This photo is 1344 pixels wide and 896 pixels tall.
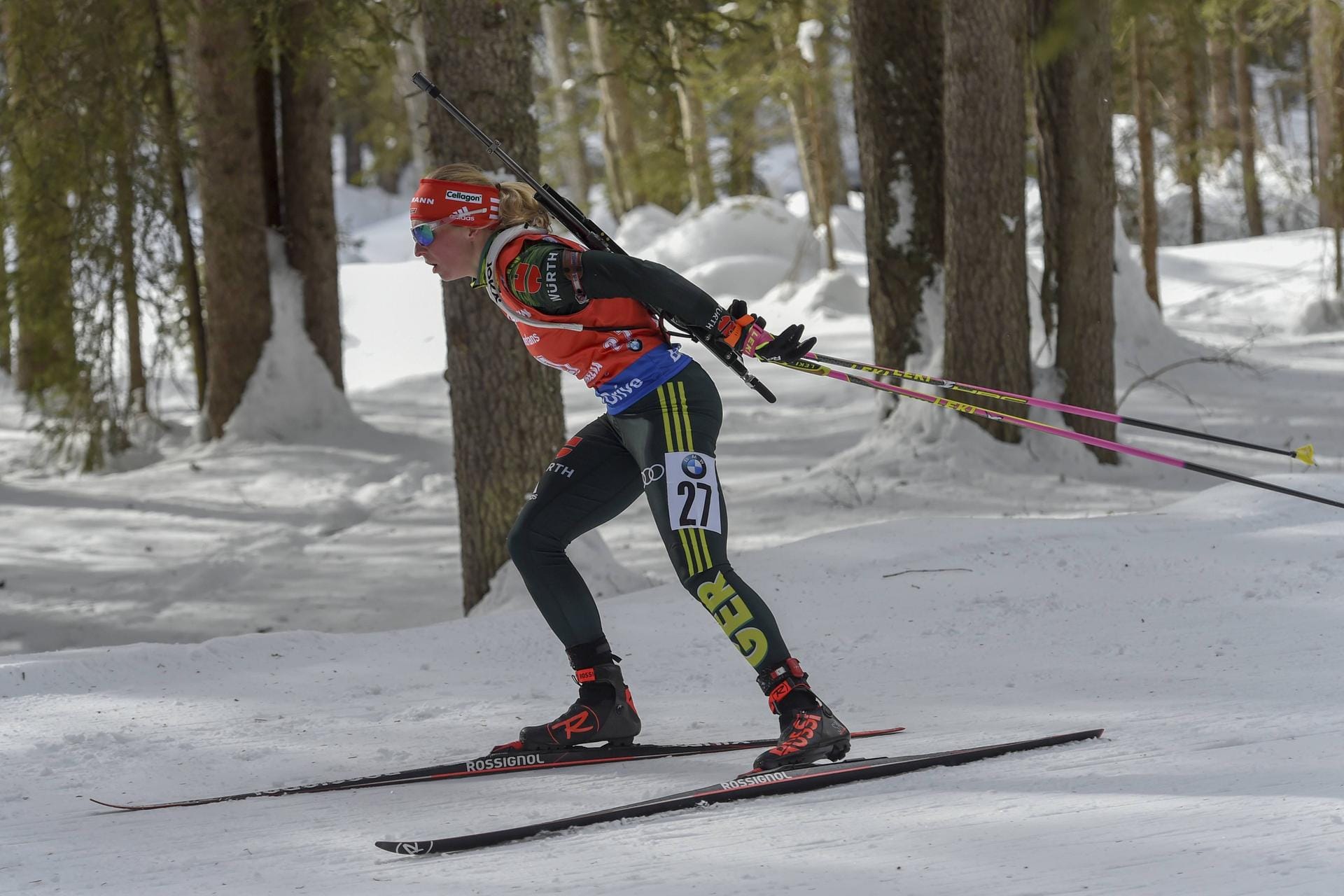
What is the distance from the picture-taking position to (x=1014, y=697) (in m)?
4.26

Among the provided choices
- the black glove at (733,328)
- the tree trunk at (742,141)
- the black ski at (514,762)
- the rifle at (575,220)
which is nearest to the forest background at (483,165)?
the rifle at (575,220)

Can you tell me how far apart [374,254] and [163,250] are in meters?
20.7

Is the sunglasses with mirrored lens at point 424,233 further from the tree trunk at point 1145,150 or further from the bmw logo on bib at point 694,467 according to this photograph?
the tree trunk at point 1145,150

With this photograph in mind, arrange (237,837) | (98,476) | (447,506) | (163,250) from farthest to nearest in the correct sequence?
1. (98,476)
2. (163,250)
3. (447,506)
4. (237,837)

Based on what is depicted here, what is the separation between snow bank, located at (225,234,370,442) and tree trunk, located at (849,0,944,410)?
5.75 metres

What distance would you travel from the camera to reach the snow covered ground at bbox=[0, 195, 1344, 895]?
9.53ft

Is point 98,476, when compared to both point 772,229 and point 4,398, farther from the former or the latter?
point 772,229

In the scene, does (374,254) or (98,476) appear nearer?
(98,476)

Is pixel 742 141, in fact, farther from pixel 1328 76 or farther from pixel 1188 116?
pixel 1328 76

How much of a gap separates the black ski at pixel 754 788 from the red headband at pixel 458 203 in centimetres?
173

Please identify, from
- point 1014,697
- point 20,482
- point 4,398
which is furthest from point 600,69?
point 1014,697

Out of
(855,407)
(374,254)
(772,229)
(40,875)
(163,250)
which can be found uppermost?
(374,254)

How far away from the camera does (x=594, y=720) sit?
390cm

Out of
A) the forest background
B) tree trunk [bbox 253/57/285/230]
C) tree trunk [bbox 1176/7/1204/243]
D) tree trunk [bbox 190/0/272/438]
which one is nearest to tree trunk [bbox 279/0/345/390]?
the forest background
